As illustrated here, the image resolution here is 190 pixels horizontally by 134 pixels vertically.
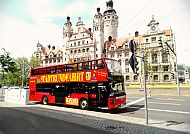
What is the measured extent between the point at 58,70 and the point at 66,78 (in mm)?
1524

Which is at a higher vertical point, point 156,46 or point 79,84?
point 156,46

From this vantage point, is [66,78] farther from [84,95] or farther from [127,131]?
[127,131]

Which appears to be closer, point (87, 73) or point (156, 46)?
point (87, 73)

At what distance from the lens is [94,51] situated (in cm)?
7331

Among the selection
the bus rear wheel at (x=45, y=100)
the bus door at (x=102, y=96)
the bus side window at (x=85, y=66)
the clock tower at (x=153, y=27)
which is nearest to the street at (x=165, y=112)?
the bus door at (x=102, y=96)

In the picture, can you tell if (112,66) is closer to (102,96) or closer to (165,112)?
(102,96)

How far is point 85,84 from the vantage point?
15.1 m

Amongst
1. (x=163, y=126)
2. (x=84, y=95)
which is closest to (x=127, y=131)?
(x=163, y=126)

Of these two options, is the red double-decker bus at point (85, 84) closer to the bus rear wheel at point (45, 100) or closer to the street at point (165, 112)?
the bus rear wheel at point (45, 100)

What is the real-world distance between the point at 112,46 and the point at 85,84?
2299 inches

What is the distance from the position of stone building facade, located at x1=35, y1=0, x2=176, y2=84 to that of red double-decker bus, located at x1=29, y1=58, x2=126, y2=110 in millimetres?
42825

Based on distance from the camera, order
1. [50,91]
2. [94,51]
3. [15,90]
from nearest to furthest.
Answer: [50,91] < [15,90] < [94,51]

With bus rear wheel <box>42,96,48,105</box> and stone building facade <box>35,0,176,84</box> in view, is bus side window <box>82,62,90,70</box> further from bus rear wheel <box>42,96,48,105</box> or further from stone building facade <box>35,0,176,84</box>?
stone building facade <box>35,0,176,84</box>

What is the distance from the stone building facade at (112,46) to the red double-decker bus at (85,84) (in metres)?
42.8
